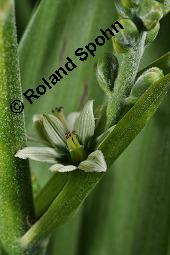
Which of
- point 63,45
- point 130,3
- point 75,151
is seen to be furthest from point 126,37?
point 63,45

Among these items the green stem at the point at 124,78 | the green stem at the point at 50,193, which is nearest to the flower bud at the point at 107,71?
the green stem at the point at 124,78

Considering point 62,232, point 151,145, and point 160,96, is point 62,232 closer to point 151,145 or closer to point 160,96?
point 151,145

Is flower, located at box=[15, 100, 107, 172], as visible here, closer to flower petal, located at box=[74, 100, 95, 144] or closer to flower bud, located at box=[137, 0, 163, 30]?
flower petal, located at box=[74, 100, 95, 144]

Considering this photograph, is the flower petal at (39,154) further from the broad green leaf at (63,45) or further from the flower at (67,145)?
the broad green leaf at (63,45)

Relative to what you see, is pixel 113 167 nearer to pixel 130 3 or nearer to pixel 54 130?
pixel 54 130

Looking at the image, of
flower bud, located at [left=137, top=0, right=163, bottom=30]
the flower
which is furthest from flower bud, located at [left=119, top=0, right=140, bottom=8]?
the flower

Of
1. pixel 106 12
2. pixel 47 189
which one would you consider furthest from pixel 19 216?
pixel 106 12

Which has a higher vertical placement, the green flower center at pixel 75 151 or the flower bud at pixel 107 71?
the flower bud at pixel 107 71
